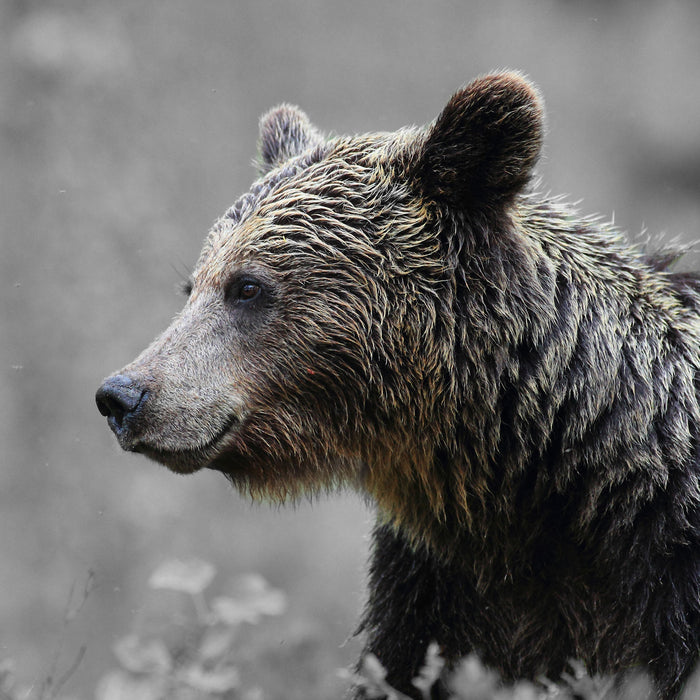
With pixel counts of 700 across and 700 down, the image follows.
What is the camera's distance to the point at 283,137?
14.5 ft

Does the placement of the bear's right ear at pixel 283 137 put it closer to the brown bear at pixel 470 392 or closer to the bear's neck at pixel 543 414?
the brown bear at pixel 470 392

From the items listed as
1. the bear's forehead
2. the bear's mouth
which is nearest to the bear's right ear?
the bear's forehead

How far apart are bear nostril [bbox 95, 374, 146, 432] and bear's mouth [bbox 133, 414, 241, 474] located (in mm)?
143

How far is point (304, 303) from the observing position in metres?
3.57

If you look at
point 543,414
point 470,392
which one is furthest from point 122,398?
point 543,414

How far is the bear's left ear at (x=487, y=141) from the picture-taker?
339 centimetres

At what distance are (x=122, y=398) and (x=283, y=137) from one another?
1613mm

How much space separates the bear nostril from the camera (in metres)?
3.29

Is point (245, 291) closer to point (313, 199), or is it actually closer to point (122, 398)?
point (313, 199)

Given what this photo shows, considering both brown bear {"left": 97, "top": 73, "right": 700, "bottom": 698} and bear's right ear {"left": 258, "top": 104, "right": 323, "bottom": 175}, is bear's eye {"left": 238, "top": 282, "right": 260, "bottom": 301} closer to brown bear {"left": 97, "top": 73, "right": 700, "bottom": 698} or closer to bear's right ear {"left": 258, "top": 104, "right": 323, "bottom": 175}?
brown bear {"left": 97, "top": 73, "right": 700, "bottom": 698}

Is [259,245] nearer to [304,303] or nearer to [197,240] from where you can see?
[304,303]

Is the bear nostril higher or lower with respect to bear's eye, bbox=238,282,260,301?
lower

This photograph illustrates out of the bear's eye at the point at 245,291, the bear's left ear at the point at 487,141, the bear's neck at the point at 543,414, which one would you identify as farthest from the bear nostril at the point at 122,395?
the bear's left ear at the point at 487,141

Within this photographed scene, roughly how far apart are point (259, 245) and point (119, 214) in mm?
6713
